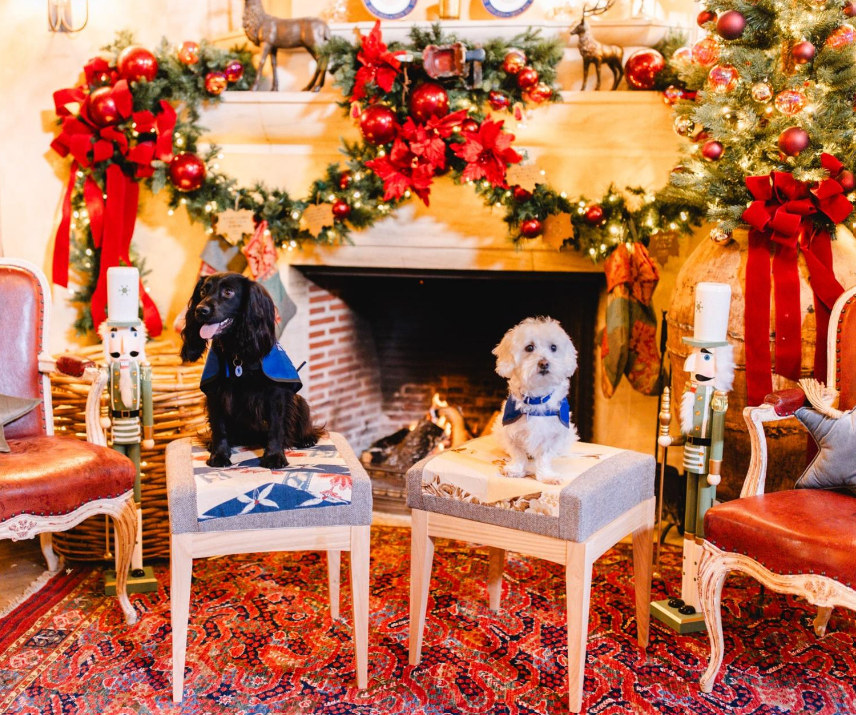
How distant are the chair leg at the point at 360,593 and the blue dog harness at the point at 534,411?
1.50 feet

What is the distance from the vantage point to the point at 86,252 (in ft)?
11.9

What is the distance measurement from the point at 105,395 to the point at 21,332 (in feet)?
1.08

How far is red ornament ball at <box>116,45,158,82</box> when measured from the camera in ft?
10.8

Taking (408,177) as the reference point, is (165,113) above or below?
above

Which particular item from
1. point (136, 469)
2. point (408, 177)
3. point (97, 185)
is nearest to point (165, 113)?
point (97, 185)

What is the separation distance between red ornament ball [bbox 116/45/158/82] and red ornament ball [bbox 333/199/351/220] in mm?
910

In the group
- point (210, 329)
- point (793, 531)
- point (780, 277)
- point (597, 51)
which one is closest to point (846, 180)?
point (780, 277)

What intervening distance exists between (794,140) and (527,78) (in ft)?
3.12

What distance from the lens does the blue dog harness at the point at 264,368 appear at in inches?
86.4

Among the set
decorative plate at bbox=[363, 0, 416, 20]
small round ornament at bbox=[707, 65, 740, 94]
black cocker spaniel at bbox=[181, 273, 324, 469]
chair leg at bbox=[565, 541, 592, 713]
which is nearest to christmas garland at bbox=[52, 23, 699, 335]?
decorative plate at bbox=[363, 0, 416, 20]

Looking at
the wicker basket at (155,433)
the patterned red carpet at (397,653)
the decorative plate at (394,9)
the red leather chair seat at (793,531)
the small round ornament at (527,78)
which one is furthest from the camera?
the decorative plate at (394,9)

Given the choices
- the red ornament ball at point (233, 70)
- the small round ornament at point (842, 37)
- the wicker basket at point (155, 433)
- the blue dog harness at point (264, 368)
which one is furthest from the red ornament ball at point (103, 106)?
the small round ornament at point (842, 37)

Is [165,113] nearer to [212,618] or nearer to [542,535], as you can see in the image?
[212,618]

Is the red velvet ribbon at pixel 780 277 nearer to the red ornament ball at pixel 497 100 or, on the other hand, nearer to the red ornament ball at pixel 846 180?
the red ornament ball at pixel 846 180
